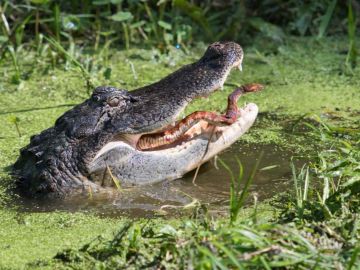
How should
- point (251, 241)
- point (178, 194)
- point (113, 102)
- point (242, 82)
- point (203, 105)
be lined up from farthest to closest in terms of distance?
point (242, 82) → point (203, 105) → point (113, 102) → point (178, 194) → point (251, 241)

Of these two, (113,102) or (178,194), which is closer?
(178,194)

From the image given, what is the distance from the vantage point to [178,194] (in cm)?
493

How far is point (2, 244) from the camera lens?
417 centimetres

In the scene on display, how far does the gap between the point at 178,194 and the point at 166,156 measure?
0.22m

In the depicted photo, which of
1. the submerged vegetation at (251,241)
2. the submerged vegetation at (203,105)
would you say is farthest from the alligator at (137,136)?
the submerged vegetation at (251,241)

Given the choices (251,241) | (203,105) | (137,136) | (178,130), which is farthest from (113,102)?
(251,241)

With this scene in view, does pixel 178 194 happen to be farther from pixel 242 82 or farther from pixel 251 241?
pixel 242 82

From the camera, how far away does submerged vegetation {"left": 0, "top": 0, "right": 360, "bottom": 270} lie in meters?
3.61

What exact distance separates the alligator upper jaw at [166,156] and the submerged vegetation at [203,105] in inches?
11.2

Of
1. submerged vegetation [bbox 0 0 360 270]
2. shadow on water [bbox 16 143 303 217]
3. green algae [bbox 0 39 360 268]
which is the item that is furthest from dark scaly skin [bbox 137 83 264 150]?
green algae [bbox 0 39 360 268]

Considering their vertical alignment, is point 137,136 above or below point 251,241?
below

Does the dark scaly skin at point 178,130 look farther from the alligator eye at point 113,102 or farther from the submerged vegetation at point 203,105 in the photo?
the submerged vegetation at point 203,105

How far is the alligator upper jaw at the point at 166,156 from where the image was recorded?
16.2ft

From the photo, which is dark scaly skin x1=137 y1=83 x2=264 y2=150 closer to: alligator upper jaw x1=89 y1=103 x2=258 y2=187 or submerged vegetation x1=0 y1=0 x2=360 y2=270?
alligator upper jaw x1=89 y1=103 x2=258 y2=187
